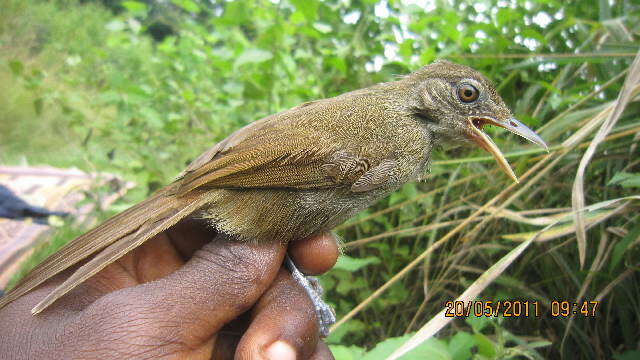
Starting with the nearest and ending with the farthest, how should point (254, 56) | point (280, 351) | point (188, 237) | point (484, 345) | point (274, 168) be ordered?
point (280, 351)
point (484, 345)
point (274, 168)
point (188, 237)
point (254, 56)

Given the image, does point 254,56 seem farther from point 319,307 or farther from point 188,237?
point 319,307

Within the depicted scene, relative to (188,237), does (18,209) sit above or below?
below

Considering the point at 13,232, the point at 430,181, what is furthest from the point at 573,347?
the point at 13,232

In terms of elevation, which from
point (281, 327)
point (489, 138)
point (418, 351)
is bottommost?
point (418, 351)

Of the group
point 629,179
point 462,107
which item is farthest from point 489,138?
point 629,179

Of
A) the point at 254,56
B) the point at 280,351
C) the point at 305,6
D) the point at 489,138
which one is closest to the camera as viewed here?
the point at 280,351

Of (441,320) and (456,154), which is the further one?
(456,154)

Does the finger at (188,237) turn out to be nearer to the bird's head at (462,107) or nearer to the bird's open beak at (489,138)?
the bird's head at (462,107)

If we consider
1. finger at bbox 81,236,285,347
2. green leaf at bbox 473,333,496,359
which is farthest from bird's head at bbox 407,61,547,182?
finger at bbox 81,236,285,347
